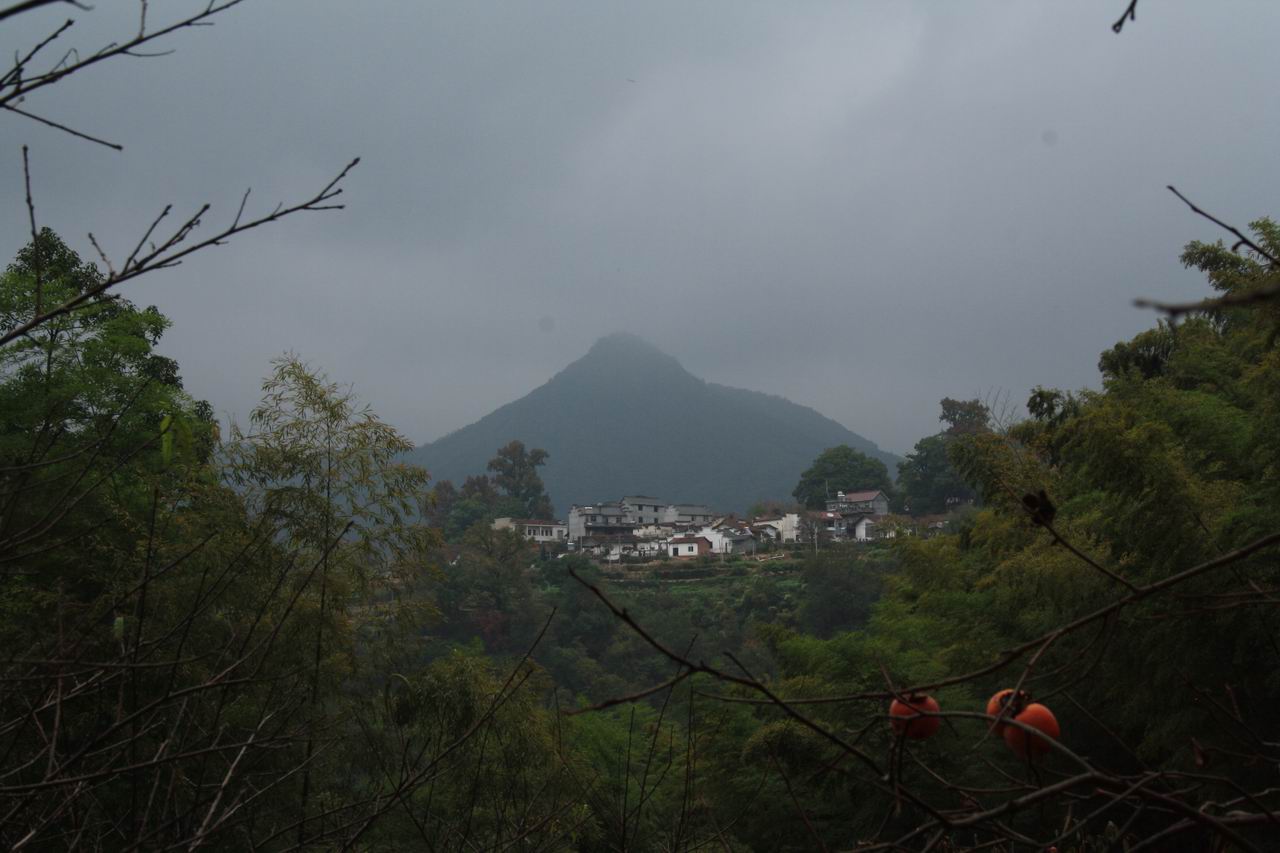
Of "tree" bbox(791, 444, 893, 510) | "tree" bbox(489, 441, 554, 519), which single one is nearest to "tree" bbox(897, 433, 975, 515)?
"tree" bbox(791, 444, 893, 510)

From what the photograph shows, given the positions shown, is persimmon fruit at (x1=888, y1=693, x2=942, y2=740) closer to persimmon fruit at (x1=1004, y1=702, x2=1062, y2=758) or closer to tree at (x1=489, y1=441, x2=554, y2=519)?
persimmon fruit at (x1=1004, y1=702, x2=1062, y2=758)

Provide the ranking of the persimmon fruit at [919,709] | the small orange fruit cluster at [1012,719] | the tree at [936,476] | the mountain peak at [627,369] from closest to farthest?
1. the small orange fruit cluster at [1012,719]
2. the persimmon fruit at [919,709]
3. the tree at [936,476]
4. the mountain peak at [627,369]

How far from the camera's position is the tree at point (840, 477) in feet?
163

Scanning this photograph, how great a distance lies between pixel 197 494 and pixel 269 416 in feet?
3.32

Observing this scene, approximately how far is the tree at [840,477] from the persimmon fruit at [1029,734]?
162ft

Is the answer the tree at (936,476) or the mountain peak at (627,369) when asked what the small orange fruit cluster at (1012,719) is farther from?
the mountain peak at (627,369)

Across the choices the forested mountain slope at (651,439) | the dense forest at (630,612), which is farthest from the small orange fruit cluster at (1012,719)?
the forested mountain slope at (651,439)

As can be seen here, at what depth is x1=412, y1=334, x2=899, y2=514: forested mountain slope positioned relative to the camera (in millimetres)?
118062

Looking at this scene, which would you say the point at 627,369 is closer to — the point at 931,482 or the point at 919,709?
the point at 931,482

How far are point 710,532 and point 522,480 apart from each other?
12.8m

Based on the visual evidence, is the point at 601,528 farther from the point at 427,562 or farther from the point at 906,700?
the point at 906,700

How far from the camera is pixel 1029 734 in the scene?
2.51 ft

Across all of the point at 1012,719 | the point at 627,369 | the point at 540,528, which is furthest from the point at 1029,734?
the point at 627,369

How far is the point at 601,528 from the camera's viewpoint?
53.3 m
